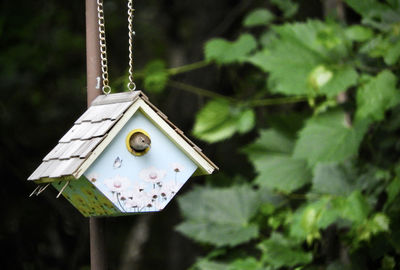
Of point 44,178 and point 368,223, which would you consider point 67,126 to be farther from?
point 44,178

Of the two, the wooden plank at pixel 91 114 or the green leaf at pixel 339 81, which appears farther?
the green leaf at pixel 339 81

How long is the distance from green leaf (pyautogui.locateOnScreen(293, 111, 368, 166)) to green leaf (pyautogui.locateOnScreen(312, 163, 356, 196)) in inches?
5.0

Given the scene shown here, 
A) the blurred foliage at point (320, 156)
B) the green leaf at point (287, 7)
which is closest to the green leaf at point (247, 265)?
the blurred foliage at point (320, 156)

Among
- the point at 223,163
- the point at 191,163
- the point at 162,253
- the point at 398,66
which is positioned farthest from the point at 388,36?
the point at 162,253

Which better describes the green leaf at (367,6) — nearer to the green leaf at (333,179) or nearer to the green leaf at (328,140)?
the green leaf at (328,140)

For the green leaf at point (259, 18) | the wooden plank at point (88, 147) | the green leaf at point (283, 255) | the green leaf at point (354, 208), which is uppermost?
the green leaf at point (259, 18)

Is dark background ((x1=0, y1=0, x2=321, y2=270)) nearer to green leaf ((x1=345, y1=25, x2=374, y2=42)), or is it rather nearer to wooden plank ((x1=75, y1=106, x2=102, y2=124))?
green leaf ((x1=345, y1=25, x2=374, y2=42))

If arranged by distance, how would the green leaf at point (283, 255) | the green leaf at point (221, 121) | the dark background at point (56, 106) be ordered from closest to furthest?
the green leaf at point (283, 255) < the green leaf at point (221, 121) < the dark background at point (56, 106)

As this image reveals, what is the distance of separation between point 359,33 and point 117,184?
45.9 inches

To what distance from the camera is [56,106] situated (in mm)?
4773

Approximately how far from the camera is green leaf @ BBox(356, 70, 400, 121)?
1.98m

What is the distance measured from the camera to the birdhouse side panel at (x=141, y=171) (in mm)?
1341

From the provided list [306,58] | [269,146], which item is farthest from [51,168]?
[269,146]

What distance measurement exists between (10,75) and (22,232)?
0.89m
